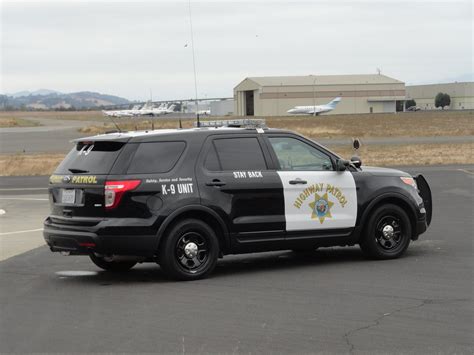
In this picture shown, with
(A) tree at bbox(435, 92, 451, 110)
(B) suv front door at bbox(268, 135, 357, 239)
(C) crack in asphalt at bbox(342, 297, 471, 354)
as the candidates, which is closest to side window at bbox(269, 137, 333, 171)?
(B) suv front door at bbox(268, 135, 357, 239)

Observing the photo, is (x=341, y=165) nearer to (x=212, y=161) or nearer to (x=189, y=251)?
(x=212, y=161)

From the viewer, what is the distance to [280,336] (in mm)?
6445

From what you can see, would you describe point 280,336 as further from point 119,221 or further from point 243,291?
point 119,221

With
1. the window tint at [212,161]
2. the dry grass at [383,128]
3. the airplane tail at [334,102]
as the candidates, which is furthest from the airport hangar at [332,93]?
the window tint at [212,161]

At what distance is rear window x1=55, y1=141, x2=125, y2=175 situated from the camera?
9.02 meters

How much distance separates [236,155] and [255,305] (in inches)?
98.2

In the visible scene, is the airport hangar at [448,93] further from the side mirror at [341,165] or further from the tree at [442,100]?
the side mirror at [341,165]

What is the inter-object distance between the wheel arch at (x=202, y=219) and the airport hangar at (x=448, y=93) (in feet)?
518

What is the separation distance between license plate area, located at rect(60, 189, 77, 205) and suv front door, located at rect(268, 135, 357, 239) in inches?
99.9

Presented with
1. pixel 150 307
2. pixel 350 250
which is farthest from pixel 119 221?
pixel 350 250

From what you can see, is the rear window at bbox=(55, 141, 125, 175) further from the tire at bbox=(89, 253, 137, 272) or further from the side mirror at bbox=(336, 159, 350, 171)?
the side mirror at bbox=(336, 159, 350, 171)

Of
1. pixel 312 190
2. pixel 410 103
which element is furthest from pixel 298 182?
pixel 410 103

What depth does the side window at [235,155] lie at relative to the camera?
9469mm

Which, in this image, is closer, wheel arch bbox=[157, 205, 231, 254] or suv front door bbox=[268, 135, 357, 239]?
wheel arch bbox=[157, 205, 231, 254]
